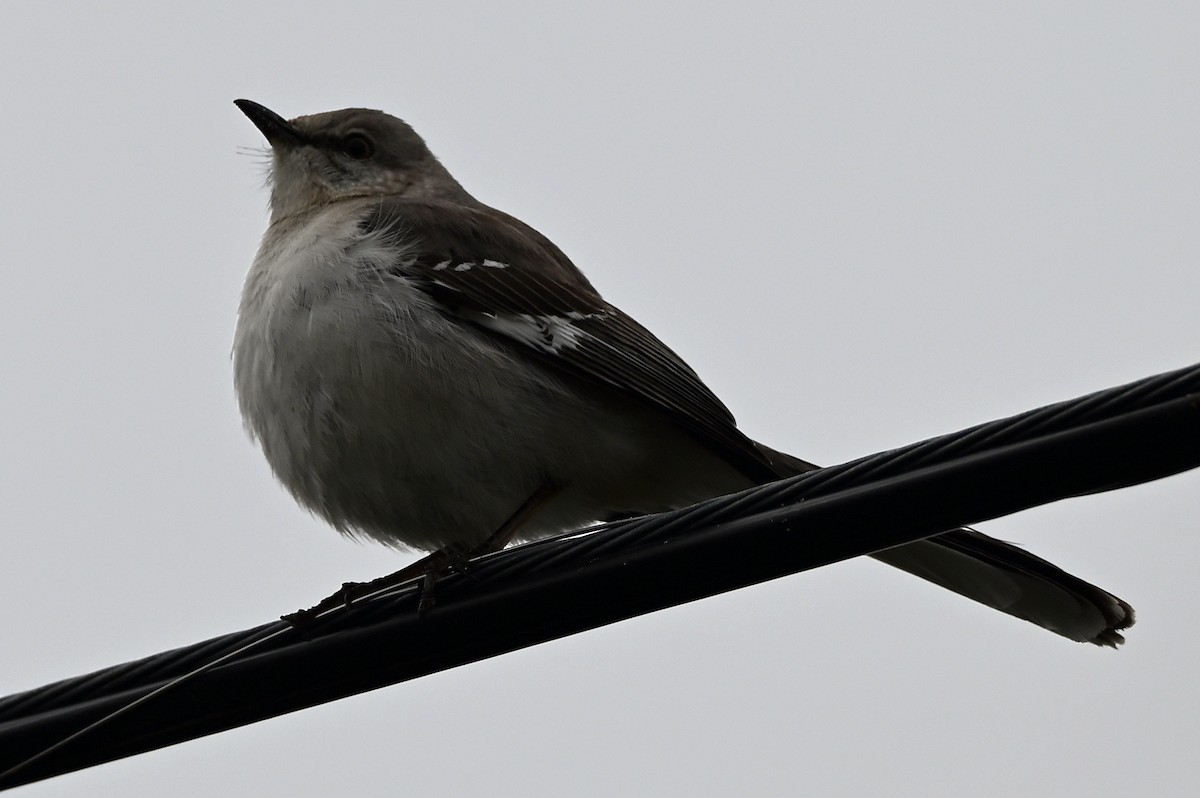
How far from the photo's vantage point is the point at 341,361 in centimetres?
495

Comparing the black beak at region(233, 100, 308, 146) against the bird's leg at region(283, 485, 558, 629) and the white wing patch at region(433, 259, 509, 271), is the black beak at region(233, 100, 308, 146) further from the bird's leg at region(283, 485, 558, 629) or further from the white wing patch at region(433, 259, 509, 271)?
the bird's leg at region(283, 485, 558, 629)

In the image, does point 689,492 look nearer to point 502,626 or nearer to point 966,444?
point 502,626

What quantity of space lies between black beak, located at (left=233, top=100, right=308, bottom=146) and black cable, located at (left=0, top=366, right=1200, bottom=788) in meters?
3.50

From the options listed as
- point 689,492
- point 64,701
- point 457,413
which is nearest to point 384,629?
point 64,701

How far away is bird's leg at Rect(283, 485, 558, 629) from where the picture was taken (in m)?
3.96

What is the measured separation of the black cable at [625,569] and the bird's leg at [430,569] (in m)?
0.05

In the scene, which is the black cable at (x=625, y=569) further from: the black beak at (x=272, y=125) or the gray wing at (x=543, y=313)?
the black beak at (x=272, y=125)

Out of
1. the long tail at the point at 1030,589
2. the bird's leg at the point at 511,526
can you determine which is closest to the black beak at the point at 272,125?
the bird's leg at the point at 511,526

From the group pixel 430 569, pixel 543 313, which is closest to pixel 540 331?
pixel 543 313

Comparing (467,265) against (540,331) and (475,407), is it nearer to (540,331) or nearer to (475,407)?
(540,331)

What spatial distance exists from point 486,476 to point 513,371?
1.34ft

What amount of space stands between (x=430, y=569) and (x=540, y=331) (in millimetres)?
1388

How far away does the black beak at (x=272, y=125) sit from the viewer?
22.8ft

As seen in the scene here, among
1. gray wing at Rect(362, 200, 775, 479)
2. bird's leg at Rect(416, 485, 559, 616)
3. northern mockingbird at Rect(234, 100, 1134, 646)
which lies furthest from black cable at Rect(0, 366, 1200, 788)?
gray wing at Rect(362, 200, 775, 479)
